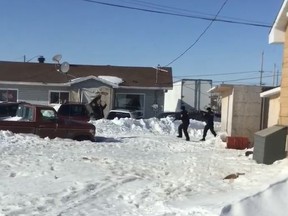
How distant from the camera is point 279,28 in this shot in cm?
1417

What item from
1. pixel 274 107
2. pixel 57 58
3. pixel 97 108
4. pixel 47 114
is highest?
pixel 57 58

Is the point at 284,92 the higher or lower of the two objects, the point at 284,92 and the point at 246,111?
the higher

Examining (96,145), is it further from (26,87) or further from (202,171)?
(26,87)

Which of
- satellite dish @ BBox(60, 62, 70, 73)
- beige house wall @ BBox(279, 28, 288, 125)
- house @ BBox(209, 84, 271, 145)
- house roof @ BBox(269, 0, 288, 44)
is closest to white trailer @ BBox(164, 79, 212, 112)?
satellite dish @ BBox(60, 62, 70, 73)

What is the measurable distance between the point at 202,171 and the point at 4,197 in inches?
198

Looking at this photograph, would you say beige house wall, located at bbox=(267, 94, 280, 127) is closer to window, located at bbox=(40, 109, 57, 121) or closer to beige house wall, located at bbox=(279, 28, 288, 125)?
beige house wall, located at bbox=(279, 28, 288, 125)

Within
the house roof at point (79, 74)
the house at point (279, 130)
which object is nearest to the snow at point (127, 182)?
the house at point (279, 130)

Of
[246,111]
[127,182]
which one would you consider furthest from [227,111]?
[127,182]

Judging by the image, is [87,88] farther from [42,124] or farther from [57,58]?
[42,124]

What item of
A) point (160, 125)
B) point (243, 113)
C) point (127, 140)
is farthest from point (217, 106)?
point (127, 140)

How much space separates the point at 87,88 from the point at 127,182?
88.9 ft

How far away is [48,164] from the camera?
40.3 ft

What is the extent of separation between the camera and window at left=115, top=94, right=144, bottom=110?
1496 inches

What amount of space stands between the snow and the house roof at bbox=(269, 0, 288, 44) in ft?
11.2
